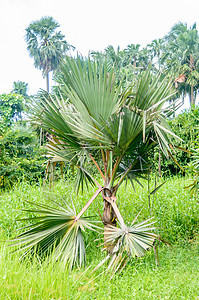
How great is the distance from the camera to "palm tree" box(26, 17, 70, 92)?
28906 mm

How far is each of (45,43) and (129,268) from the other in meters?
28.9

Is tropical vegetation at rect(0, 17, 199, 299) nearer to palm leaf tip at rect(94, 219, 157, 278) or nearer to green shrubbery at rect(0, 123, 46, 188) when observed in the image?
palm leaf tip at rect(94, 219, 157, 278)

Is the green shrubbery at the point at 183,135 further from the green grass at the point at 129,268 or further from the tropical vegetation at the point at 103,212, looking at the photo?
the tropical vegetation at the point at 103,212

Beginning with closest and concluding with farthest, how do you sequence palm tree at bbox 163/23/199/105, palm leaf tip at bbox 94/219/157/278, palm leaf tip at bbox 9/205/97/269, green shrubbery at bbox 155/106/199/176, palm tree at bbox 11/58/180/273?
palm leaf tip at bbox 94/219/157/278 < palm tree at bbox 11/58/180/273 < palm leaf tip at bbox 9/205/97/269 < green shrubbery at bbox 155/106/199/176 < palm tree at bbox 163/23/199/105

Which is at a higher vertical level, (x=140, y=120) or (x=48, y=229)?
(x=140, y=120)

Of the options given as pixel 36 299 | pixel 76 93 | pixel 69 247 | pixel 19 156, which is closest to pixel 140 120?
pixel 76 93

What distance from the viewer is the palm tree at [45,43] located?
28.9 m

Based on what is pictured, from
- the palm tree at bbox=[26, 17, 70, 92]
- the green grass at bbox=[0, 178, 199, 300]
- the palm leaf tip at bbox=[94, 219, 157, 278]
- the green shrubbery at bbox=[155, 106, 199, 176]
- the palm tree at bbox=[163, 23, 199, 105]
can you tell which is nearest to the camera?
the green grass at bbox=[0, 178, 199, 300]

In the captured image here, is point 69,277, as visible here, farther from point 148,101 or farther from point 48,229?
point 148,101

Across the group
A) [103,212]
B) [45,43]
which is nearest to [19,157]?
[103,212]

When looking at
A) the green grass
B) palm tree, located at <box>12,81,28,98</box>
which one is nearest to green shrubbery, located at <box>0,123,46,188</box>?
the green grass

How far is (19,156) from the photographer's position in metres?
8.64

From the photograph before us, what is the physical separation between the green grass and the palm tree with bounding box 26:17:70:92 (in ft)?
80.9

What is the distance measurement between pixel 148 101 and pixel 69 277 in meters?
2.11
